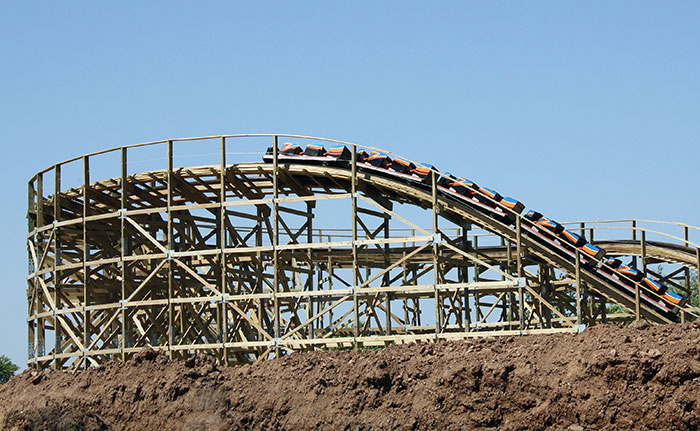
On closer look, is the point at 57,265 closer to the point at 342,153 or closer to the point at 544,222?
the point at 342,153

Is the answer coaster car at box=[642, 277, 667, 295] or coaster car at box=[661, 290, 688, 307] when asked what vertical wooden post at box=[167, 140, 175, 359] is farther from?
coaster car at box=[661, 290, 688, 307]

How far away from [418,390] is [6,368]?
62.0 meters

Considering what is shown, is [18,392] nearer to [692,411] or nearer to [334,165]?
[334,165]

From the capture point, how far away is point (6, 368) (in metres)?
77.8

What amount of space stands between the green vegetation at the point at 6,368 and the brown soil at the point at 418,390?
54.6 metres

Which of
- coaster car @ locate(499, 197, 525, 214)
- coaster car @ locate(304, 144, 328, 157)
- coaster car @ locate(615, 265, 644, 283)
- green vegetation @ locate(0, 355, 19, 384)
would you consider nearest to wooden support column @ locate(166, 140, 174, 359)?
coaster car @ locate(304, 144, 328, 157)

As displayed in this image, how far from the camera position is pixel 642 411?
65.1ft

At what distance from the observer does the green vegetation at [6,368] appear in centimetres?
7706

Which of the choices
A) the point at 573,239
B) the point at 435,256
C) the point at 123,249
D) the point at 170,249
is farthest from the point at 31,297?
the point at 573,239

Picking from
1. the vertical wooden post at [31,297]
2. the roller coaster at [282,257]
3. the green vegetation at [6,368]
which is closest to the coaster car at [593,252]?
the roller coaster at [282,257]

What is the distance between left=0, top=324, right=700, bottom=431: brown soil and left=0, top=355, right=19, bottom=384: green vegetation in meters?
54.6

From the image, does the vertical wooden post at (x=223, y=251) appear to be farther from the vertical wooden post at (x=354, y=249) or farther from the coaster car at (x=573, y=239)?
the coaster car at (x=573, y=239)

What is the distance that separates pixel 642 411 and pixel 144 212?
57.1 ft

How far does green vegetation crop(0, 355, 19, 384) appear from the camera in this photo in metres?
77.1
